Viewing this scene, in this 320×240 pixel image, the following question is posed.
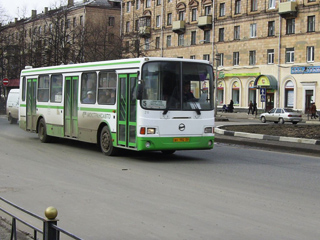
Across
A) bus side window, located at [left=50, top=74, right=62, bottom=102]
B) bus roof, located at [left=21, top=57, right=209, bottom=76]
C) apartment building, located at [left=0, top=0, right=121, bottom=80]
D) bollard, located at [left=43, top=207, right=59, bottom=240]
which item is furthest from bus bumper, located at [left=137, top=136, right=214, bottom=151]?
apartment building, located at [left=0, top=0, right=121, bottom=80]

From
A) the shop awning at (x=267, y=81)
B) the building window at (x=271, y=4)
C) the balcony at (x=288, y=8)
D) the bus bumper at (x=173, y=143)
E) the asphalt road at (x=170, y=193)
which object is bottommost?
the asphalt road at (x=170, y=193)

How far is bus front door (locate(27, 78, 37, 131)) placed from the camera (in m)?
19.9

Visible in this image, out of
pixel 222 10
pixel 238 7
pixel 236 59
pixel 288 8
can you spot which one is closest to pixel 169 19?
pixel 222 10

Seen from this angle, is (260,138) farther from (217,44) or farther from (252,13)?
(217,44)

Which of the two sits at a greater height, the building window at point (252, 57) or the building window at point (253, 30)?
the building window at point (253, 30)

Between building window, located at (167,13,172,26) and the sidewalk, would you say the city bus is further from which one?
building window, located at (167,13,172,26)

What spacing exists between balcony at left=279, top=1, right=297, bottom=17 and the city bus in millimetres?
41255

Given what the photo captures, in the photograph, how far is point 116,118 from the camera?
47.0 feet

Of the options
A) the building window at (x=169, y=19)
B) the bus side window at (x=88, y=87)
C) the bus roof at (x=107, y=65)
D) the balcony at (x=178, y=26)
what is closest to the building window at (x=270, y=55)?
the balcony at (x=178, y=26)

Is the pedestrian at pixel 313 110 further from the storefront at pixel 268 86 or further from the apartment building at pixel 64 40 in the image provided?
the apartment building at pixel 64 40

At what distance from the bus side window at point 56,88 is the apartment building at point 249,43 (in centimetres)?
2947

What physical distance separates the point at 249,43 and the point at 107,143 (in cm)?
4693

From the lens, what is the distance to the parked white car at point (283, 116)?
43.8m

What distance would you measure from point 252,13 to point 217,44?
669 cm
